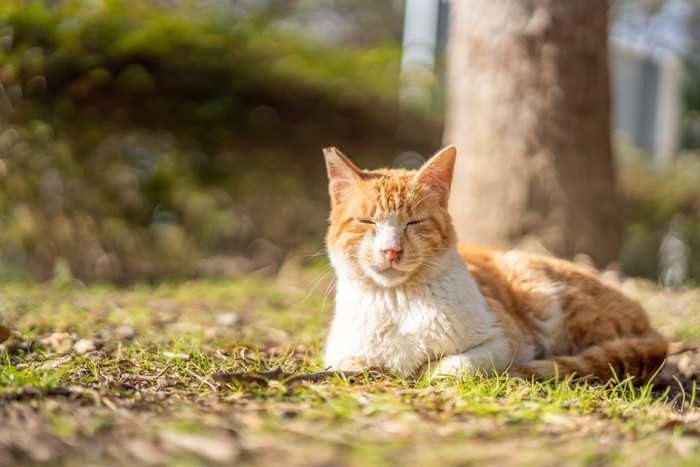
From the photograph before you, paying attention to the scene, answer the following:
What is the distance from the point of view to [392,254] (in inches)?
109

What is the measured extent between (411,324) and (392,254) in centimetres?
32

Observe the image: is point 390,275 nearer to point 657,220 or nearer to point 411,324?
point 411,324

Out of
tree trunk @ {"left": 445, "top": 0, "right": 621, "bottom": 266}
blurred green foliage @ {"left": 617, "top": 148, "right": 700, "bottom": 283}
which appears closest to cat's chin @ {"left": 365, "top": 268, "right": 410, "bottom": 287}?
tree trunk @ {"left": 445, "top": 0, "right": 621, "bottom": 266}

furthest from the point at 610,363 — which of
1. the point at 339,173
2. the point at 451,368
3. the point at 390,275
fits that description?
the point at 339,173

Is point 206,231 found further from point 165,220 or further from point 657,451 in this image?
point 657,451

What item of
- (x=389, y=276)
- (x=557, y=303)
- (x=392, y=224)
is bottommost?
(x=557, y=303)

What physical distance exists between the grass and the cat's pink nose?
0.50m

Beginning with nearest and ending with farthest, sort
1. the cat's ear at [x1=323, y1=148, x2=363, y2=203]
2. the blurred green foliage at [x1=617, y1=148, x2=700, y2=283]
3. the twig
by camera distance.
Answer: the twig
the cat's ear at [x1=323, y1=148, x2=363, y2=203]
the blurred green foliage at [x1=617, y1=148, x2=700, y2=283]

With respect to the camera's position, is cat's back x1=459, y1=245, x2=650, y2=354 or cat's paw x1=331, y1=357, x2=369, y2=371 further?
cat's back x1=459, y1=245, x2=650, y2=354

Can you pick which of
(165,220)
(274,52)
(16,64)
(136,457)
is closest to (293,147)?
(274,52)

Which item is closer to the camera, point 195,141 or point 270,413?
point 270,413

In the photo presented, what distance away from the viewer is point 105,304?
4.64 metres

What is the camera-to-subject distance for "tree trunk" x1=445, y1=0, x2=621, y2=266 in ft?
16.7

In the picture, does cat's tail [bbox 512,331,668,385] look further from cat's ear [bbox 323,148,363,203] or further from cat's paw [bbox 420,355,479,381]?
cat's ear [bbox 323,148,363,203]
